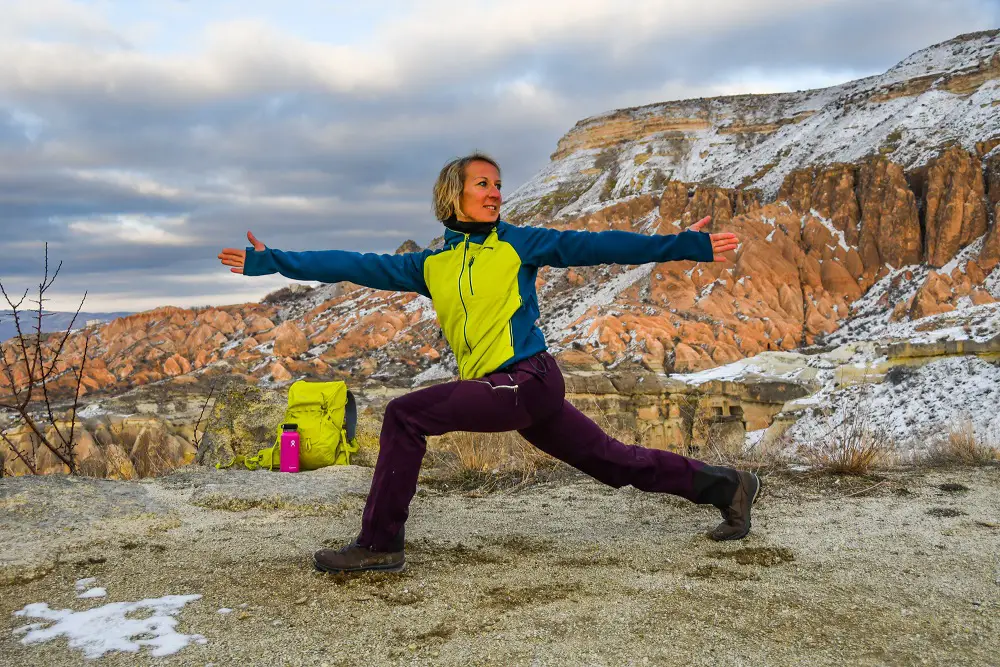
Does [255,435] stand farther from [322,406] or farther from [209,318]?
[209,318]

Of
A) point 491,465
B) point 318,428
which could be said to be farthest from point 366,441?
point 491,465

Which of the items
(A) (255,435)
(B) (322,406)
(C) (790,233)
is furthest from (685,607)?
(C) (790,233)

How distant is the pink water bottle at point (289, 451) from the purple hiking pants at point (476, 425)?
3116mm

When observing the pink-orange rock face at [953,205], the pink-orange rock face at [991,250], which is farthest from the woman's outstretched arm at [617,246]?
the pink-orange rock face at [953,205]

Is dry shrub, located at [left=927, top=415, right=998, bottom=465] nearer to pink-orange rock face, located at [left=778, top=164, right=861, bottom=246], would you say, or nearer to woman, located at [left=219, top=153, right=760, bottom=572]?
woman, located at [left=219, top=153, right=760, bottom=572]

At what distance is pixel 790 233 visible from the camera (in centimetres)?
3209

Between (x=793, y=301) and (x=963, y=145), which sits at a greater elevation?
(x=963, y=145)

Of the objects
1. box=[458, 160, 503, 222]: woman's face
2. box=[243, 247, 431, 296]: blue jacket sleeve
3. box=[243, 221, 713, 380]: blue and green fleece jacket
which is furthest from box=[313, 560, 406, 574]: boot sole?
box=[458, 160, 503, 222]: woman's face

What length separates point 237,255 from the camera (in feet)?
10.9

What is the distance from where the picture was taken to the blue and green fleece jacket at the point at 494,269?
294 cm

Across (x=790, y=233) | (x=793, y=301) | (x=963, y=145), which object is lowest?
(x=793, y=301)

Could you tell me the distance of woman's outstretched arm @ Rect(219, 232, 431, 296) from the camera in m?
3.28

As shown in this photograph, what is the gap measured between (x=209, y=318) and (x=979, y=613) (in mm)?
52391

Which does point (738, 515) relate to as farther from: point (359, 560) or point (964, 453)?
point (964, 453)
